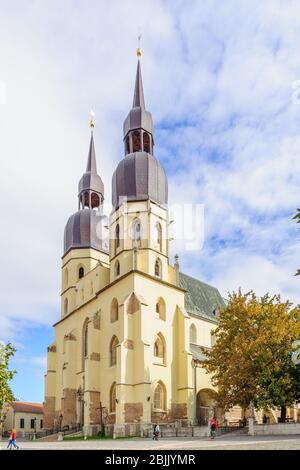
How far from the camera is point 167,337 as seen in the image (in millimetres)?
42844

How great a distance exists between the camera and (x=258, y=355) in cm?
3272

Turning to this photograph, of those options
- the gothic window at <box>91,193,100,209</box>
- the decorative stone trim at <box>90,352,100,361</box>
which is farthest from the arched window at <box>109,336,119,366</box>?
the gothic window at <box>91,193,100,209</box>

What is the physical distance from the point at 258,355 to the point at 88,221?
97.1 feet

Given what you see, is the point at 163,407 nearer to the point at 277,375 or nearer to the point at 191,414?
the point at 191,414

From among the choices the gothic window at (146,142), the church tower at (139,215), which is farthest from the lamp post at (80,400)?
the gothic window at (146,142)

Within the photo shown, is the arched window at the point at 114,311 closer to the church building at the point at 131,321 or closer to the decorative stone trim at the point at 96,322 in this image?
the church building at the point at 131,321

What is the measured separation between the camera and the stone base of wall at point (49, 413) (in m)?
52.1

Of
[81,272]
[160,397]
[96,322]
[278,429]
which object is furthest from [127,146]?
[278,429]

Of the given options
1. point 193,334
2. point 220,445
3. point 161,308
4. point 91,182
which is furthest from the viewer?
point 91,182

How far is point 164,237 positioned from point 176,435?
18.3 meters

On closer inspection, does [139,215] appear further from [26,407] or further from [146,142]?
[26,407]

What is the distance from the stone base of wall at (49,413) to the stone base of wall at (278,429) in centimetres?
2719

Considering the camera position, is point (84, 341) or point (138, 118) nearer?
point (84, 341)
